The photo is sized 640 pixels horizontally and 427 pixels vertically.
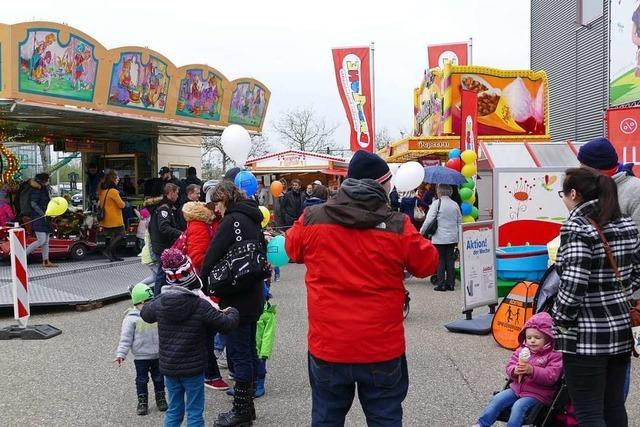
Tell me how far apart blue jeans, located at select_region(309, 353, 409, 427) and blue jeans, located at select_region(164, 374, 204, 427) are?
1156 millimetres

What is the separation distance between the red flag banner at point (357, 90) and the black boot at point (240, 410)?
13538 mm

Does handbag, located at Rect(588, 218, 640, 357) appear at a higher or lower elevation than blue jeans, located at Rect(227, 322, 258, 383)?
higher

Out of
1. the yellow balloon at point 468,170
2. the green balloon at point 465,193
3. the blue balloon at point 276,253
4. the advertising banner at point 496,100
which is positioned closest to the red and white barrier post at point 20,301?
the blue balloon at point 276,253

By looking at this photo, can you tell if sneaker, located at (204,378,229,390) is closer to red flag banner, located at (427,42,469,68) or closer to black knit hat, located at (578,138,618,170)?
black knit hat, located at (578,138,618,170)

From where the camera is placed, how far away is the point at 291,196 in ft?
45.5

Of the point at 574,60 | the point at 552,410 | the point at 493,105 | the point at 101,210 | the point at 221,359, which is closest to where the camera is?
the point at 552,410

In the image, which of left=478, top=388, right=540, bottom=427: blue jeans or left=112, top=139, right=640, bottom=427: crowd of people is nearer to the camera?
left=112, top=139, right=640, bottom=427: crowd of people

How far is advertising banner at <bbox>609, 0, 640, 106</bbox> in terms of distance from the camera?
1377 cm

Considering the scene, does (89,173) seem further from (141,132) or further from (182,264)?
(182,264)

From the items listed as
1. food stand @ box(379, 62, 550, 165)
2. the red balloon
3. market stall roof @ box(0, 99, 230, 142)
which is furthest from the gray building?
market stall roof @ box(0, 99, 230, 142)

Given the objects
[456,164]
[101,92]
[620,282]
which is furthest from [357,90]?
[620,282]

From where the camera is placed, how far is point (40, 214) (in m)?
10.6

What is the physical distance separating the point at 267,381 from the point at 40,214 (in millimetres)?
7245

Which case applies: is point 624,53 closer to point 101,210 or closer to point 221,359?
point 101,210
